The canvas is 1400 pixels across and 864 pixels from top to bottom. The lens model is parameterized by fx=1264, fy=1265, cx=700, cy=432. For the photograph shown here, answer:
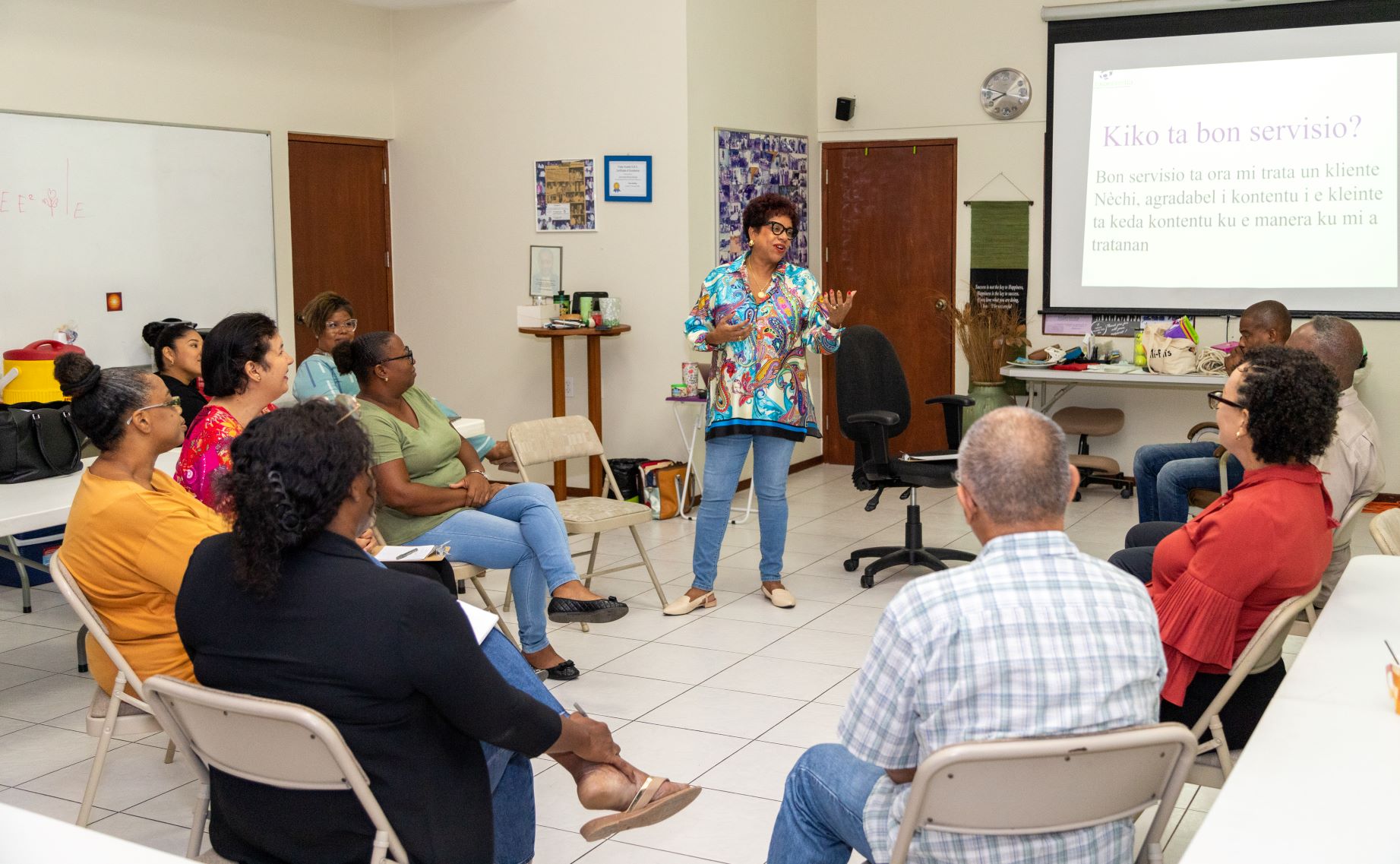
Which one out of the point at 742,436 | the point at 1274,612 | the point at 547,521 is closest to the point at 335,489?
the point at 1274,612

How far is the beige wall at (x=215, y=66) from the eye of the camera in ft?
18.4

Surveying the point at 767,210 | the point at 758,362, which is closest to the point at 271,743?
the point at 758,362

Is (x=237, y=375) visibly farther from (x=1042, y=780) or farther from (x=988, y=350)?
(x=988, y=350)

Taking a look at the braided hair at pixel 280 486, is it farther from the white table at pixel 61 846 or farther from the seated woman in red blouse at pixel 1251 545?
the seated woman in red blouse at pixel 1251 545

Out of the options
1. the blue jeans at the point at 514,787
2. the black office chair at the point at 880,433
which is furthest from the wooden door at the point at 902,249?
the blue jeans at the point at 514,787

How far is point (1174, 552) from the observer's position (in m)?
2.63

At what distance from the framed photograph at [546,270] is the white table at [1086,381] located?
261 cm

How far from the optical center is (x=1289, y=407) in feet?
8.48

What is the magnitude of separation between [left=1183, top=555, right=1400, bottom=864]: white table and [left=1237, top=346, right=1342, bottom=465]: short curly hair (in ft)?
1.20

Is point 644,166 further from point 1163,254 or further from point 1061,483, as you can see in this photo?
point 1061,483

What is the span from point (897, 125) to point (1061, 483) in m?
6.37

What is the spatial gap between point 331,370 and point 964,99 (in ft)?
14.7

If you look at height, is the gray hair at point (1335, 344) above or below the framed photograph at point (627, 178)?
below

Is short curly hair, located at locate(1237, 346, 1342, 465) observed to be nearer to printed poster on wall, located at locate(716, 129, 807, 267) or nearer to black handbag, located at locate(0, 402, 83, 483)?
black handbag, located at locate(0, 402, 83, 483)
